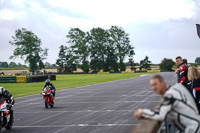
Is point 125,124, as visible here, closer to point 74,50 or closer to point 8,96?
point 8,96

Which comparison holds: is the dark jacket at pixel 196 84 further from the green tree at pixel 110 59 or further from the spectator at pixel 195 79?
the green tree at pixel 110 59

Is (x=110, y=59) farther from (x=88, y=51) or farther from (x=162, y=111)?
(x=162, y=111)

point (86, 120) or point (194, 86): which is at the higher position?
point (194, 86)

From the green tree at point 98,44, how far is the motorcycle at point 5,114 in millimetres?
A: 117331

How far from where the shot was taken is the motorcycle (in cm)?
1178

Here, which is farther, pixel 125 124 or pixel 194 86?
pixel 125 124

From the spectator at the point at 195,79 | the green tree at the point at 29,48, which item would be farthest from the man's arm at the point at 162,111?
the green tree at the point at 29,48

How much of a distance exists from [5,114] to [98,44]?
122 m

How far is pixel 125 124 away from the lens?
12531 millimetres

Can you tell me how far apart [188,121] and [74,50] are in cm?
12310

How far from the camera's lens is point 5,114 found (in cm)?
1198

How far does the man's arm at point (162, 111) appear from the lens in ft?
13.4

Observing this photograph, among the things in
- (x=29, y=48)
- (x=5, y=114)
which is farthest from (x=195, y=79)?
(x=29, y=48)

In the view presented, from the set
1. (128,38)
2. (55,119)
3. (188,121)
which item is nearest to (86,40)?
(128,38)
